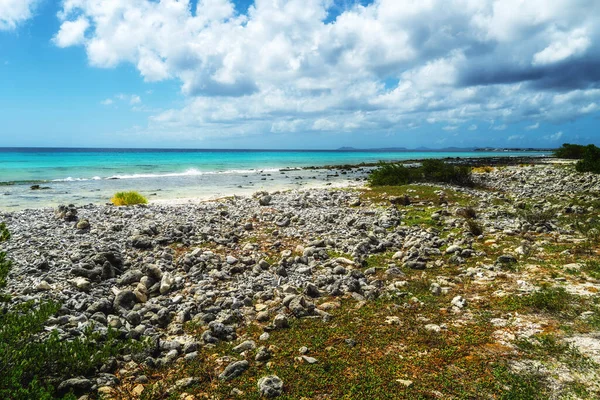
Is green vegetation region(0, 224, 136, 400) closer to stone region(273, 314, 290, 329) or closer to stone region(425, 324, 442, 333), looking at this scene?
stone region(273, 314, 290, 329)

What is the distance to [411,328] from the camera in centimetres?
687

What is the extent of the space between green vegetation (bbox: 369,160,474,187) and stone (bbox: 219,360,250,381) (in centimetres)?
2652

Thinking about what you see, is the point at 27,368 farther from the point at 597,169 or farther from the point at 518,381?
the point at 597,169

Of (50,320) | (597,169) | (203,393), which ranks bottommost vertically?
(203,393)

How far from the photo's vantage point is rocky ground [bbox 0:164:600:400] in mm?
5395

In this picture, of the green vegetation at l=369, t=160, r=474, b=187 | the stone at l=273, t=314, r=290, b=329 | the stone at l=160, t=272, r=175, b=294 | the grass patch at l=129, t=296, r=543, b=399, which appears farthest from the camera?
the green vegetation at l=369, t=160, r=474, b=187

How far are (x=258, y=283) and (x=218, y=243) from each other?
4.31 metres

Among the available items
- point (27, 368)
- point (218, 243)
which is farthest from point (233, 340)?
point (218, 243)

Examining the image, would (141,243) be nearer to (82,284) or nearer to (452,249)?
(82,284)

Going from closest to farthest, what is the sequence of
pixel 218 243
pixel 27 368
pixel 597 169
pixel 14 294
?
pixel 27 368
pixel 14 294
pixel 218 243
pixel 597 169

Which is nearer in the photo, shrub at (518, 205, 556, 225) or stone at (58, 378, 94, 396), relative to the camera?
stone at (58, 378, 94, 396)

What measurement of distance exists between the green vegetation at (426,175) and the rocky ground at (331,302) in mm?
15114

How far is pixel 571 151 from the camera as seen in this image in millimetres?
71812

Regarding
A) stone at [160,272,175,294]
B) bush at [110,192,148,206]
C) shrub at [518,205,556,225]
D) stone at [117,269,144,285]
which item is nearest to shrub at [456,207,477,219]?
shrub at [518,205,556,225]
